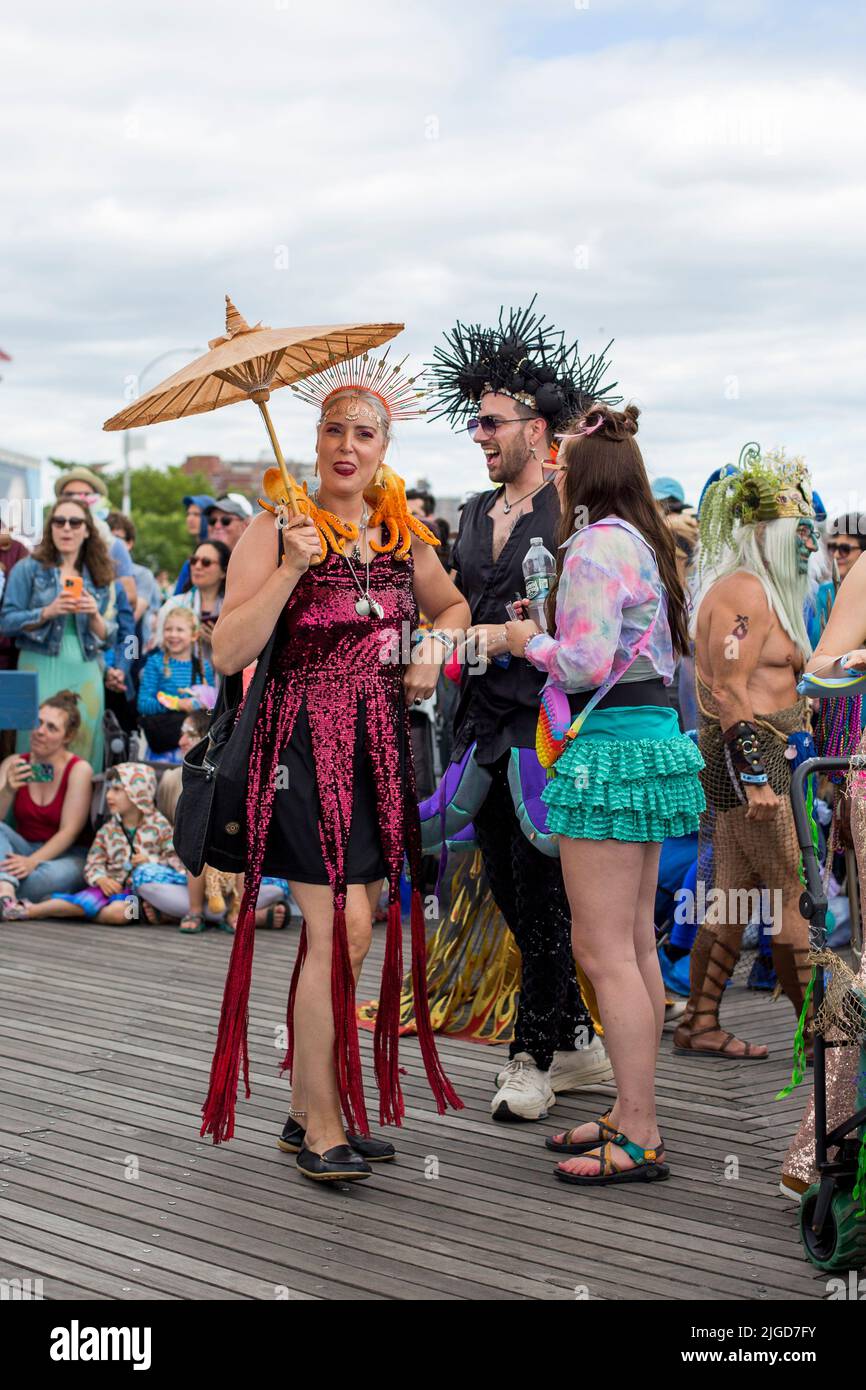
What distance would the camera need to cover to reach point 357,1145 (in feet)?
14.0

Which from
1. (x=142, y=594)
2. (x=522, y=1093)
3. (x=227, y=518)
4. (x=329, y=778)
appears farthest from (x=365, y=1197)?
(x=142, y=594)

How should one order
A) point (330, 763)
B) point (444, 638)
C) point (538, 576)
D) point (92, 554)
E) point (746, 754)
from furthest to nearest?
point (92, 554)
point (746, 754)
point (538, 576)
point (444, 638)
point (330, 763)

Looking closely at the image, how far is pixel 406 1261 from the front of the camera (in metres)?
3.54

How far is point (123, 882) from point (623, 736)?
181 inches

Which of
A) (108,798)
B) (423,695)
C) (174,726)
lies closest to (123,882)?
(108,798)

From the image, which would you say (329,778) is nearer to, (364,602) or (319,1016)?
(364,602)

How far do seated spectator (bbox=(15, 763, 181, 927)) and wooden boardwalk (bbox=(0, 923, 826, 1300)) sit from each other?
220cm

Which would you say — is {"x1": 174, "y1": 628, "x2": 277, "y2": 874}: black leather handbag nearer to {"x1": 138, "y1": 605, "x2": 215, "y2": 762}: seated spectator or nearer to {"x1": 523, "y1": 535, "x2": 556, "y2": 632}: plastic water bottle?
{"x1": 523, "y1": 535, "x2": 556, "y2": 632}: plastic water bottle

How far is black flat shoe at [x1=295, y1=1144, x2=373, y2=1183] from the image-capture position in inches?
158

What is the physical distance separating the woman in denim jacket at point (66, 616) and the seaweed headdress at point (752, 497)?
4.11 meters

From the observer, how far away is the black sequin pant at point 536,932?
477 cm

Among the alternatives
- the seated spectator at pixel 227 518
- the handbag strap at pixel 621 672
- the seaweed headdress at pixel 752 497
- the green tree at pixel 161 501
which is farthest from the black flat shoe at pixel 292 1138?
the green tree at pixel 161 501

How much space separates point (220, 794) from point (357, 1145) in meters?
1.03

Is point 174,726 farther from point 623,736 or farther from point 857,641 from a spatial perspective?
point 857,641
